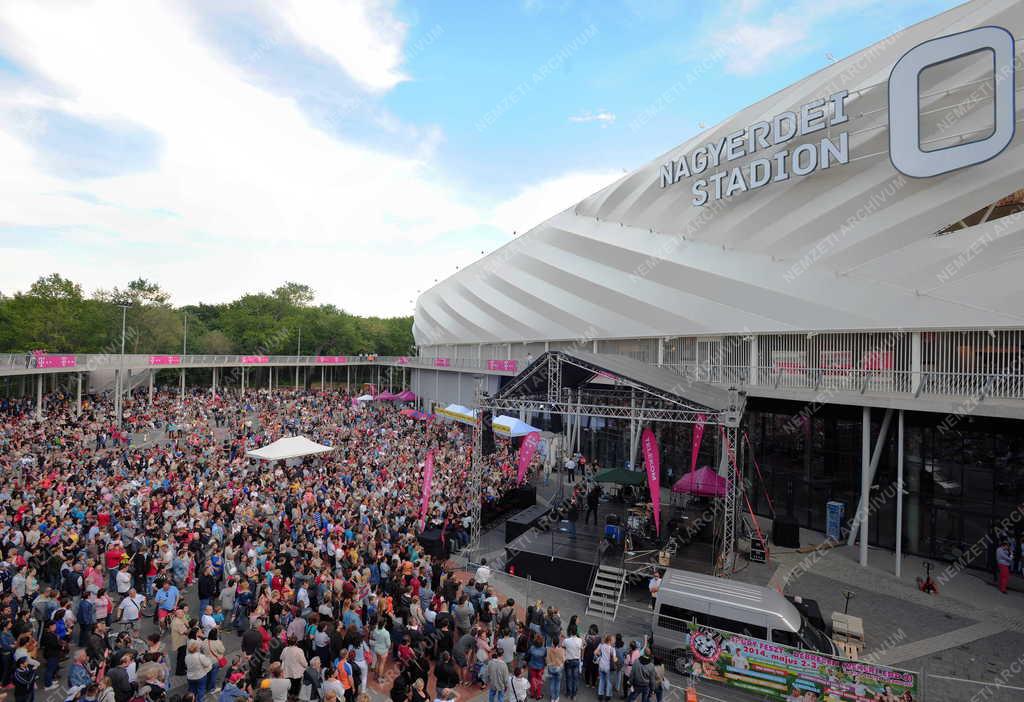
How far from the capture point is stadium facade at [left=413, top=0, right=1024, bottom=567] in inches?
611

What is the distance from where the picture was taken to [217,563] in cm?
1174

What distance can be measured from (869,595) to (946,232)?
10.6 meters

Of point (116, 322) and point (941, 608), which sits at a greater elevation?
point (116, 322)

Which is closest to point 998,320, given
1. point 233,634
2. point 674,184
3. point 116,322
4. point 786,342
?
point 786,342

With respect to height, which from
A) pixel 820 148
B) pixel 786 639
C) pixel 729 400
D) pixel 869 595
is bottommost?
pixel 869 595

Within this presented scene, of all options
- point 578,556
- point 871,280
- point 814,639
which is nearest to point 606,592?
point 578,556

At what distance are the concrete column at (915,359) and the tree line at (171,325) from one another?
130ft

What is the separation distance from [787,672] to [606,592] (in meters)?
5.08

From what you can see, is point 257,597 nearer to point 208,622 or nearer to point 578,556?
point 208,622

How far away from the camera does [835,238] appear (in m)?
19.3

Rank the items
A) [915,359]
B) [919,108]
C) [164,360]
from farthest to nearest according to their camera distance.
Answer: [164,360]
[915,359]
[919,108]

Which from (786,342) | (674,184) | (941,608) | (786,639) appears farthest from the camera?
(674,184)

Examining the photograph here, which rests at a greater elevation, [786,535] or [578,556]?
[578,556]

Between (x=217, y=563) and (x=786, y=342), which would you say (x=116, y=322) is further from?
(x=786, y=342)
